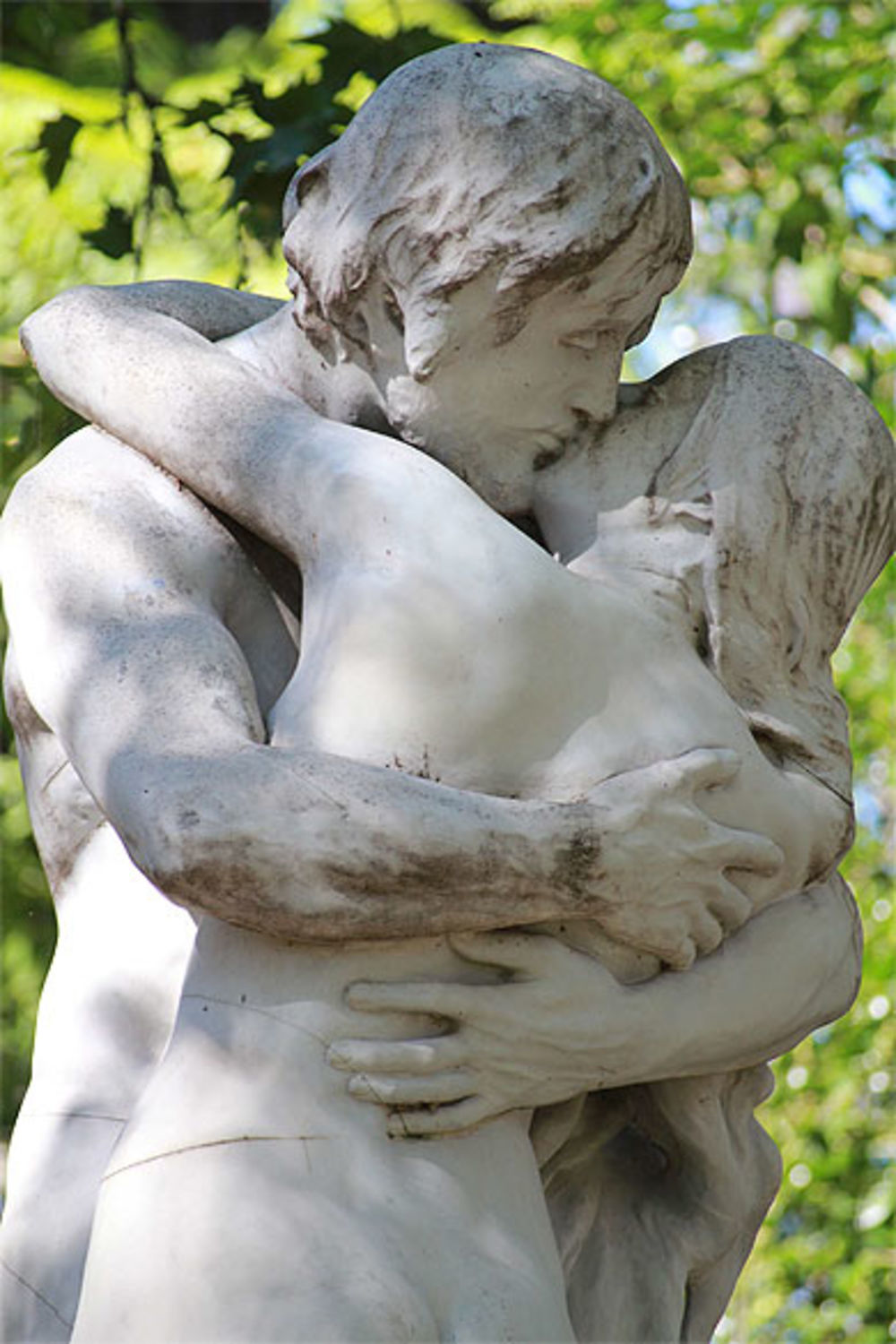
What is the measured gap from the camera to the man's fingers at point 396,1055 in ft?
8.92

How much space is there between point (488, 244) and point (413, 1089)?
0.92 meters

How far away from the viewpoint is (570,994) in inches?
111

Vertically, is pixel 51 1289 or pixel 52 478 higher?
pixel 52 478

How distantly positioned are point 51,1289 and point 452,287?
1183 millimetres

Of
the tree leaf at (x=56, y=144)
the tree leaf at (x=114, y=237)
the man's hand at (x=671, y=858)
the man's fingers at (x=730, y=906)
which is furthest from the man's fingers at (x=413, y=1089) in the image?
the tree leaf at (x=56, y=144)

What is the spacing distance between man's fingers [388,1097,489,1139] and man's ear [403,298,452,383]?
2.70 feet

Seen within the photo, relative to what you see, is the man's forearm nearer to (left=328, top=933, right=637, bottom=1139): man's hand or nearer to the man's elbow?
(left=328, top=933, right=637, bottom=1139): man's hand

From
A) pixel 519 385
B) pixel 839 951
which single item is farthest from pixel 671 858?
pixel 519 385

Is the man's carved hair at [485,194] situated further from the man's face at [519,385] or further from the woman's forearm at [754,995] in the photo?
the woman's forearm at [754,995]

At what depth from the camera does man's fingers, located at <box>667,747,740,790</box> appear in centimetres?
286

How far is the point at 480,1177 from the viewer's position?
2777 mm

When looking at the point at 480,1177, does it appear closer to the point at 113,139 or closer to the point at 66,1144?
the point at 66,1144

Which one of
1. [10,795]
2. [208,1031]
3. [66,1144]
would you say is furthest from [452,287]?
[10,795]

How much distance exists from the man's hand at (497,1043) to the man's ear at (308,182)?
2.99ft
